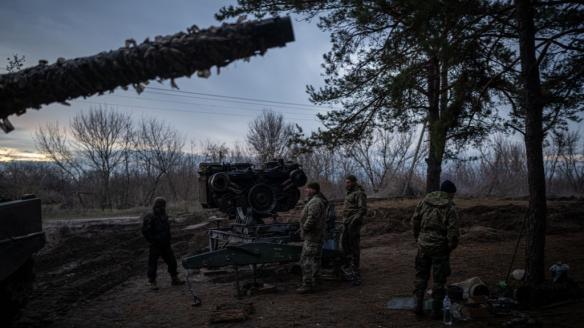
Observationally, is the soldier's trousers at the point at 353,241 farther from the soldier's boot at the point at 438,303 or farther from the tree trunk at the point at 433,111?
the tree trunk at the point at 433,111

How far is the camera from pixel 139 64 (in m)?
2.40

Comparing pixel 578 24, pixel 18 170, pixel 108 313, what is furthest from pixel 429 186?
pixel 18 170

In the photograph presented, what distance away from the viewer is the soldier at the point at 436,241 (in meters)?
6.07

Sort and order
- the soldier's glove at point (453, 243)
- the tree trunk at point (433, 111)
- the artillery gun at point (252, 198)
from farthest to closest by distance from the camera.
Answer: the tree trunk at point (433, 111) → the artillery gun at point (252, 198) → the soldier's glove at point (453, 243)

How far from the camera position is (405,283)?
826 cm

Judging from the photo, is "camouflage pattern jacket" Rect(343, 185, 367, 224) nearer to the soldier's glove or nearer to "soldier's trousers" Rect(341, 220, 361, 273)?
"soldier's trousers" Rect(341, 220, 361, 273)

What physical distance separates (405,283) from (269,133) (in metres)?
33.9

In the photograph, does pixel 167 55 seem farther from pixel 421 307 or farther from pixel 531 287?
pixel 531 287

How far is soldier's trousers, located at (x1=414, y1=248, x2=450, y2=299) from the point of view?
607 cm

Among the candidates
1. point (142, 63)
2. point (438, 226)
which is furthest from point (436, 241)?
point (142, 63)

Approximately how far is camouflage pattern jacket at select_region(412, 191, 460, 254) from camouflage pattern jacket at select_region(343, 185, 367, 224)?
86.1 inches

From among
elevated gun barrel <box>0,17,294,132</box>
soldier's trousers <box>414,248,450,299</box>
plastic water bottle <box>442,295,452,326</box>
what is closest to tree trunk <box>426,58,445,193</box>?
soldier's trousers <box>414,248,450,299</box>

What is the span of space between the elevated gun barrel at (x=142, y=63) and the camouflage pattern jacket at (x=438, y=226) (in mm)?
4607

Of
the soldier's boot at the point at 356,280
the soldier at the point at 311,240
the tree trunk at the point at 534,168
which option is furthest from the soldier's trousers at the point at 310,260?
the tree trunk at the point at 534,168
